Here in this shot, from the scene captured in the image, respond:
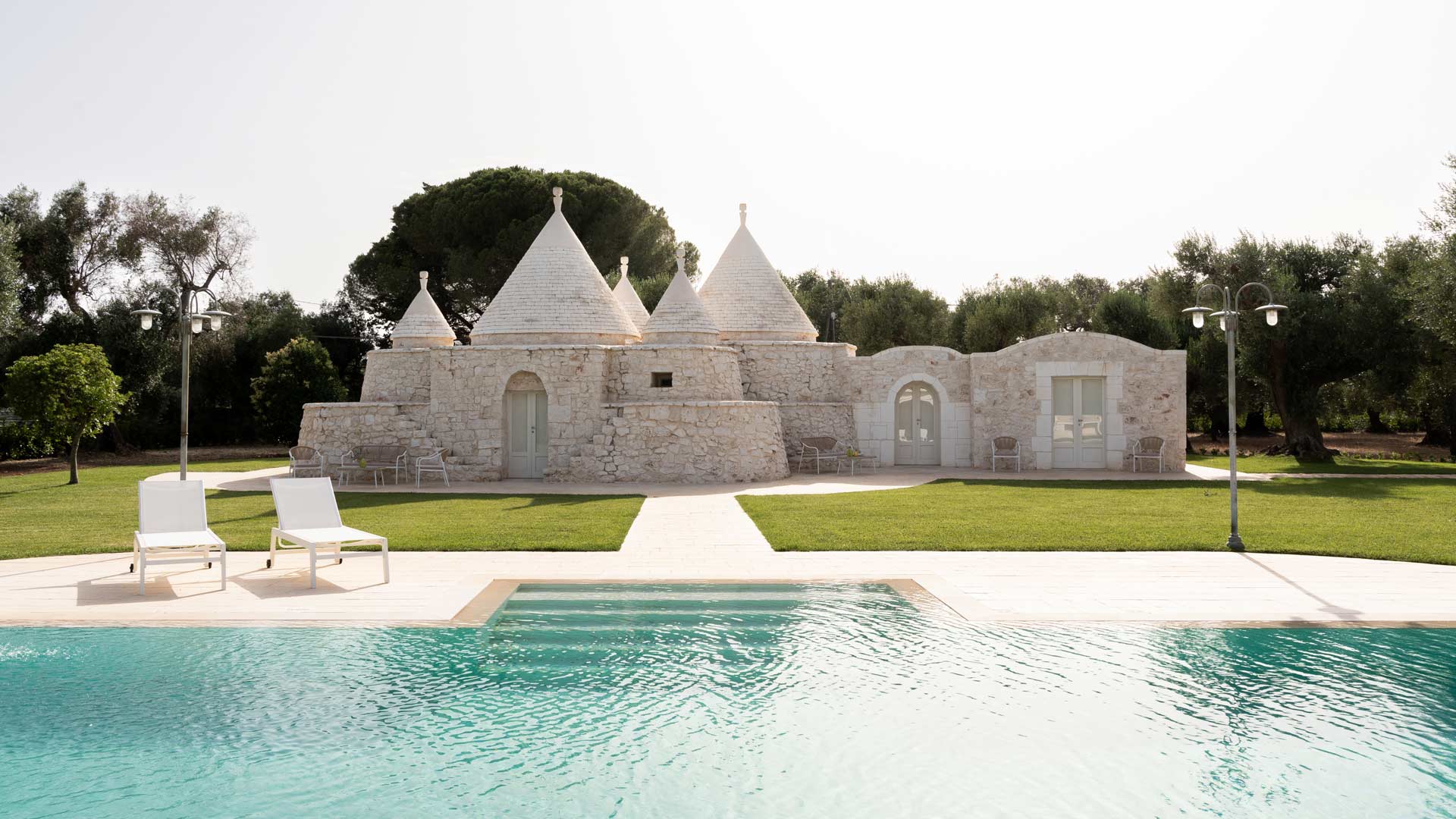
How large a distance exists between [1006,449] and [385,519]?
50.6 feet

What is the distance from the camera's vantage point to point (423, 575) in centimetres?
973

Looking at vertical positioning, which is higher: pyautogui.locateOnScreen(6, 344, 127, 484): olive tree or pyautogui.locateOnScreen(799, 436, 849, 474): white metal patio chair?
pyautogui.locateOnScreen(6, 344, 127, 484): olive tree

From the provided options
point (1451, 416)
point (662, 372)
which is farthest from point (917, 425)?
point (1451, 416)

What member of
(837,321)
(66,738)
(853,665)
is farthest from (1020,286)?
(66,738)

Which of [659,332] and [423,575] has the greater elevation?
[659,332]

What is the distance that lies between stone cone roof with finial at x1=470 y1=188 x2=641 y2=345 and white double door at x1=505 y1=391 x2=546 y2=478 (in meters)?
1.29

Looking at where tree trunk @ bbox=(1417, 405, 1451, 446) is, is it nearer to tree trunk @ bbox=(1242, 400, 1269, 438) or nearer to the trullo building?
tree trunk @ bbox=(1242, 400, 1269, 438)

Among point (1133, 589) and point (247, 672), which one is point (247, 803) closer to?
point (247, 672)

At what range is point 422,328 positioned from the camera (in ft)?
87.5

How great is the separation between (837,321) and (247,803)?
4592 centimetres

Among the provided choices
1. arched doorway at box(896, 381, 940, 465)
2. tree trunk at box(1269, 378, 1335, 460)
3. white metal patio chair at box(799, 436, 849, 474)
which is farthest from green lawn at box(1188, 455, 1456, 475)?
white metal patio chair at box(799, 436, 849, 474)

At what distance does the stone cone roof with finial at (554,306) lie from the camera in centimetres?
2278

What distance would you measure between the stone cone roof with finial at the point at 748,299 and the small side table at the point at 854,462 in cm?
367

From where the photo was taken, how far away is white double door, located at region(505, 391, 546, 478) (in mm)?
22453
